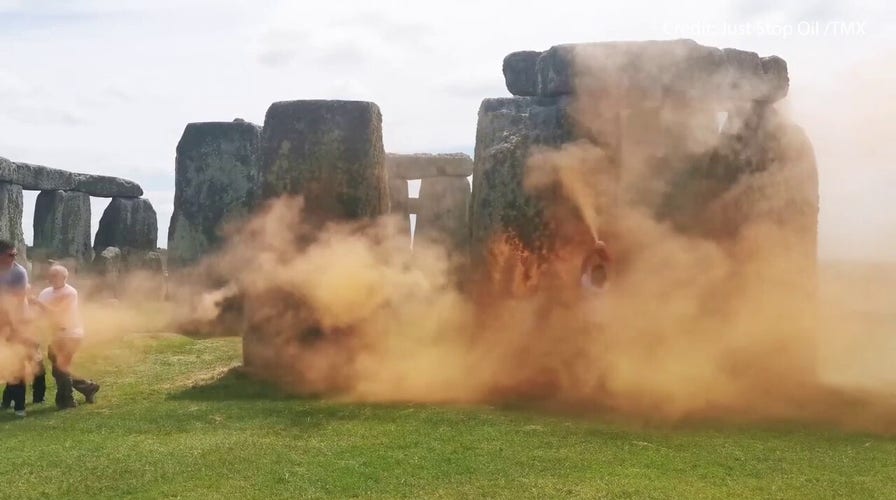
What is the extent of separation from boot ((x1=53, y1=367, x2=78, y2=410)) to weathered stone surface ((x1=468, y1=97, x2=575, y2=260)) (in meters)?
3.55

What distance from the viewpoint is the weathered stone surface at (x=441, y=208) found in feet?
60.6

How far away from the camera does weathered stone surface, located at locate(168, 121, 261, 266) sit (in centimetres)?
1477

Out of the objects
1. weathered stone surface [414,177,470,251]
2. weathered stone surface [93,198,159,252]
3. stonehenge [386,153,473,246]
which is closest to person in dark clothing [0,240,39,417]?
stonehenge [386,153,473,246]

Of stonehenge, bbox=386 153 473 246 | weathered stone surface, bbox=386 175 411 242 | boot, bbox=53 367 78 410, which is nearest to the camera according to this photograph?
boot, bbox=53 367 78 410

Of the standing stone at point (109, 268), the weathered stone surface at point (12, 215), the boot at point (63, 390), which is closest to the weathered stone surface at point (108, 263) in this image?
the standing stone at point (109, 268)

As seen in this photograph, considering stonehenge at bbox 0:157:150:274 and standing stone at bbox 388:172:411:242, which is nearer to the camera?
stonehenge at bbox 0:157:150:274

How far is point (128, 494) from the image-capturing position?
17.6 feet

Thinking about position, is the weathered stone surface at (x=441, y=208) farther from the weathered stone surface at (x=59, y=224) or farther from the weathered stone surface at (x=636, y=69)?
the weathered stone surface at (x=636, y=69)

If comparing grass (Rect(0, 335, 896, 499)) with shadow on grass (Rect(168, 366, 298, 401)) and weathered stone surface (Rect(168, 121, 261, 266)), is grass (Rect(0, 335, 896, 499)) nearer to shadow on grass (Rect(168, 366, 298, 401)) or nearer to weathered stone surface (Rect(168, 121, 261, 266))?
shadow on grass (Rect(168, 366, 298, 401))

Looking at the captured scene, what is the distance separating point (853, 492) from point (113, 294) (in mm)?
14538

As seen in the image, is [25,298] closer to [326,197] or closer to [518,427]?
[326,197]

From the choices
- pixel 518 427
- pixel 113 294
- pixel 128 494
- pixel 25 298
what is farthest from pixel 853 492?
pixel 113 294

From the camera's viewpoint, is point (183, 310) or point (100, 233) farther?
point (100, 233)

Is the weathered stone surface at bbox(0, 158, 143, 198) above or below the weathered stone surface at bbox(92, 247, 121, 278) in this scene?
above
